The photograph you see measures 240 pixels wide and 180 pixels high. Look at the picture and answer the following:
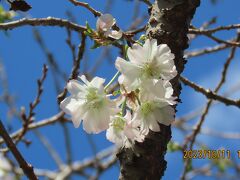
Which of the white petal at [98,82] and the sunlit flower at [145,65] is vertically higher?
the sunlit flower at [145,65]

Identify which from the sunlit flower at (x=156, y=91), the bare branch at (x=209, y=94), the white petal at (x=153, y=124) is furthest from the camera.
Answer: the bare branch at (x=209, y=94)

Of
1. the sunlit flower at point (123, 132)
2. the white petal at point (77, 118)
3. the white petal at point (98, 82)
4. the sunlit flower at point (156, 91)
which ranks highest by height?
the sunlit flower at point (156, 91)

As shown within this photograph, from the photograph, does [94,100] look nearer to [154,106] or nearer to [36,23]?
[154,106]

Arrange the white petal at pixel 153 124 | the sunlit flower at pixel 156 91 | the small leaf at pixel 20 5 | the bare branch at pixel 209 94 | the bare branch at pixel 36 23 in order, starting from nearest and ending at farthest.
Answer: the sunlit flower at pixel 156 91 < the white petal at pixel 153 124 < the small leaf at pixel 20 5 < the bare branch at pixel 36 23 < the bare branch at pixel 209 94

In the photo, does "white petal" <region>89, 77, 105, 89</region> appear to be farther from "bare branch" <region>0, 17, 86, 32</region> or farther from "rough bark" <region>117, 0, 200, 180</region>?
"bare branch" <region>0, 17, 86, 32</region>

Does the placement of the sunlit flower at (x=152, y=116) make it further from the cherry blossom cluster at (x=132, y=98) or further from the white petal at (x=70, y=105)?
the white petal at (x=70, y=105)

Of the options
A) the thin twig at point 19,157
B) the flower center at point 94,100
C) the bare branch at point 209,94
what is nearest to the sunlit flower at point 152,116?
the flower center at point 94,100

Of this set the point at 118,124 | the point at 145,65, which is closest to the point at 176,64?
the point at 145,65
